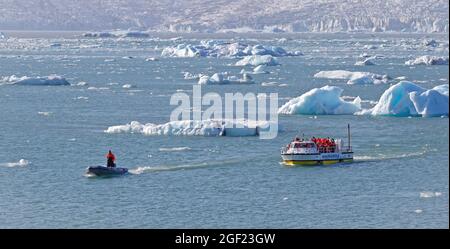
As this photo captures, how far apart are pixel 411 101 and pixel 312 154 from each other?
12369 mm

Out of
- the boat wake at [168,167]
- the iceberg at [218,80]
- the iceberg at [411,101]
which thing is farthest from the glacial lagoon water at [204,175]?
the iceberg at [218,80]

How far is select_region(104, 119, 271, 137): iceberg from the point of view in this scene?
39.2m

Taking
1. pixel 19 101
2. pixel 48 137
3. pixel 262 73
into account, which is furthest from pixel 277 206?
pixel 262 73

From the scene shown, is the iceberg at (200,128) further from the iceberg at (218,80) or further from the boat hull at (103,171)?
the iceberg at (218,80)

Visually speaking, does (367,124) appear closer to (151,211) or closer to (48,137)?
(48,137)

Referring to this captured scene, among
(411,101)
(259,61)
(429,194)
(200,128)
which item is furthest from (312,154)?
(259,61)

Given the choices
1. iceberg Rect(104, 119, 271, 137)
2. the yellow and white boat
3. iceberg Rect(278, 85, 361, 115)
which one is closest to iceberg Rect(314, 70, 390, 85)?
iceberg Rect(278, 85, 361, 115)

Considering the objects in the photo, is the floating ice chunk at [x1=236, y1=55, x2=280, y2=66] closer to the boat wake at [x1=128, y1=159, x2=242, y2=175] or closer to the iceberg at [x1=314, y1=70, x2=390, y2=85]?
the iceberg at [x1=314, y1=70, x2=390, y2=85]

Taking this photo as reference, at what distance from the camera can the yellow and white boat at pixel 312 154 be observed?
109 feet

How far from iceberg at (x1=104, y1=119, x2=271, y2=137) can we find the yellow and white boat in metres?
5.60

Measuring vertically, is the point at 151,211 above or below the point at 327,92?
below

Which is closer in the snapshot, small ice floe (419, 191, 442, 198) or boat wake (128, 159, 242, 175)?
small ice floe (419, 191, 442, 198)

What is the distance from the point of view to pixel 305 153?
109ft

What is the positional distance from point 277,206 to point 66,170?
7650 millimetres
